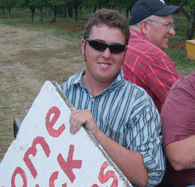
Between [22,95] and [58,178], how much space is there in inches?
204

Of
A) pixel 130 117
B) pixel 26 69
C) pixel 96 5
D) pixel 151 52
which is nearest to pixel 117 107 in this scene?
pixel 130 117

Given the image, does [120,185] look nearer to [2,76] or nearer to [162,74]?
[162,74]

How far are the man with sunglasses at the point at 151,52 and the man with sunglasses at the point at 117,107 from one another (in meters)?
0.53

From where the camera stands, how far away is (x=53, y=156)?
147 centimetres

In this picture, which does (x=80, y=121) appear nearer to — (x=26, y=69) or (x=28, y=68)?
(x=26, y=69)

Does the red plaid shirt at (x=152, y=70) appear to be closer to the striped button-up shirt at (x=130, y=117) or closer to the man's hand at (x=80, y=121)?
the striped button-up shirt at (x=130, y=117)

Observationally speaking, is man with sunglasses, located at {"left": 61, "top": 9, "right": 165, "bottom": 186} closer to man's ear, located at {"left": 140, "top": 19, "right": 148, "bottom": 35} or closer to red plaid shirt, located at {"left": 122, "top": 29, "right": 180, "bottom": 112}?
red plaid shirt, located at {"left": 122, "top": 29, "right": 180, "bottom": 112}

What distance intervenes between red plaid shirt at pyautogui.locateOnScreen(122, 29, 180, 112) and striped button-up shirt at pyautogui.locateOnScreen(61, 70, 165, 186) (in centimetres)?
52

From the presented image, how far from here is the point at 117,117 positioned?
1657mm

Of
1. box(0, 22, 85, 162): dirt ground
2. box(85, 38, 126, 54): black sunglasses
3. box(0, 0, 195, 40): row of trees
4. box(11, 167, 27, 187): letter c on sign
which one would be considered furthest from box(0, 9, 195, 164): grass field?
box(85, 38, 126, 54): black sunglasses

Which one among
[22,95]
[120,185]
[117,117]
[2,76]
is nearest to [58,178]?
Answer: [120,185]

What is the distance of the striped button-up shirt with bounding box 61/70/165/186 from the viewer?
156 centimetres

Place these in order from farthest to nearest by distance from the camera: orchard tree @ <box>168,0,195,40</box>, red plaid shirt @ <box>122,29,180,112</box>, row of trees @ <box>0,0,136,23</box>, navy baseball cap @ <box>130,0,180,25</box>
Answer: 1. row of trees @ <box>0,0,136,23</box>
2. orchard tree @ <box>168,0,195,40</box>
3. navy baseball cap @ <box>130,0,180,25</box>
4. red plaid shirt @ <box>122,29,180,112</box>

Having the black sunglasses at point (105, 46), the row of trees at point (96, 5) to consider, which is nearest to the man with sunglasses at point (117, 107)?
the black sunglasses at point (105, 46)
